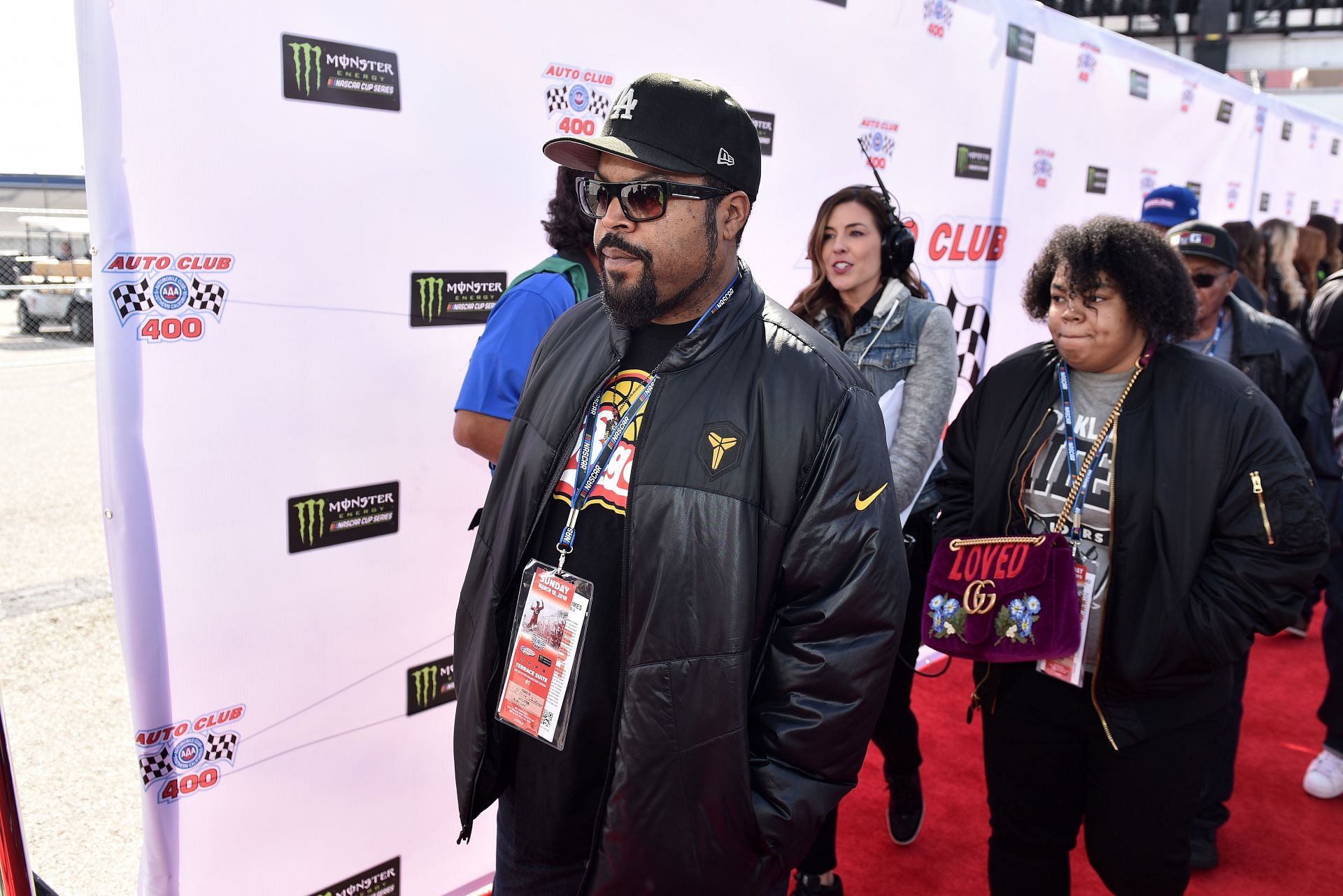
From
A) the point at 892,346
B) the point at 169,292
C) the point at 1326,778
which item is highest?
the point at 169,292

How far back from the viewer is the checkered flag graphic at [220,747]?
2.27 metres

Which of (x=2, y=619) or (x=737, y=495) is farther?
(x=2, y=619)

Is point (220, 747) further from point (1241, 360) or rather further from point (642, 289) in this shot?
point (1241, 360)

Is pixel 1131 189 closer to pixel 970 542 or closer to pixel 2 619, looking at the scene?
pixel 970 542

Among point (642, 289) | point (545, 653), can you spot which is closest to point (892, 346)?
point (642, 289)

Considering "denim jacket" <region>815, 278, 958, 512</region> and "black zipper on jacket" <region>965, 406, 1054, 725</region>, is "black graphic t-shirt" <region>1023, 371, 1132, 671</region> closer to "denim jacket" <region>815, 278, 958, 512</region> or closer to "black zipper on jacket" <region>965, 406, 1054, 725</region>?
"black zipper on jacket" <region>965, 406, 1054, 725</region>

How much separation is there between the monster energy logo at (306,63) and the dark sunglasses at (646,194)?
3.47 ft

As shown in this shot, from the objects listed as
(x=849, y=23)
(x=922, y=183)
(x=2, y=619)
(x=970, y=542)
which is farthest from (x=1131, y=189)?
(x=2, y=619)

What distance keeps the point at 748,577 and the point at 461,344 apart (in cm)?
150

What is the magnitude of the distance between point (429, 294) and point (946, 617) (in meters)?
1.56

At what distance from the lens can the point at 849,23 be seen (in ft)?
12.0

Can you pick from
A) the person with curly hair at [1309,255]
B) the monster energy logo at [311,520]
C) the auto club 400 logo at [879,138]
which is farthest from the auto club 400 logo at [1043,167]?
the monster energy logo at [311,520]

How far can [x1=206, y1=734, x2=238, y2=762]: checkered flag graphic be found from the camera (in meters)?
2.27

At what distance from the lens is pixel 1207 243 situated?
9.36 ft
